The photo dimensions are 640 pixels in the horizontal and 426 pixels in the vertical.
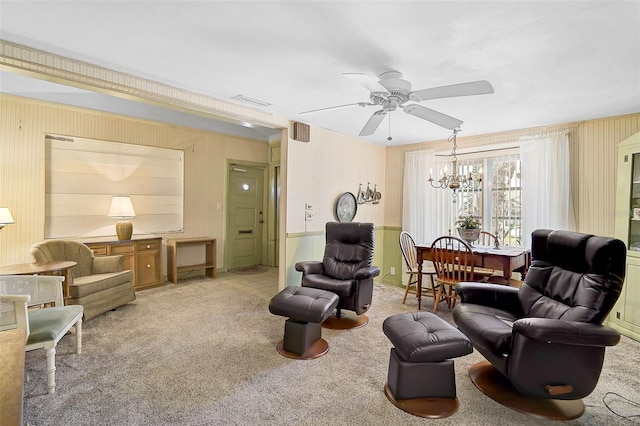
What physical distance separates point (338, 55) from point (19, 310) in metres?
2.66

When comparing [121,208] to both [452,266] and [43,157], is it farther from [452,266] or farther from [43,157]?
[452,266]

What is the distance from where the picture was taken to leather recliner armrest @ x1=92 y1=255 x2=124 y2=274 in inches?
144

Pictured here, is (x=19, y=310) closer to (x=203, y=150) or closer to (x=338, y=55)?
(x=338, y=55)

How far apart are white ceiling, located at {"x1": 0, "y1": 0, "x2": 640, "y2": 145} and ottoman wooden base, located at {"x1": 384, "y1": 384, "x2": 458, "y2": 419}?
2309 mm

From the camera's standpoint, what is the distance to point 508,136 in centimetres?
425

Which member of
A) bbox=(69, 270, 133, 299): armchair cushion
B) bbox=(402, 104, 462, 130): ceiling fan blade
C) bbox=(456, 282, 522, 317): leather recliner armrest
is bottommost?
bbox=(69, 270, 133, 299): armchair cushion

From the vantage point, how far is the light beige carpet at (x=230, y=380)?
181cm

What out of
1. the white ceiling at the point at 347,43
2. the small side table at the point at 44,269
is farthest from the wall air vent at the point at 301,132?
the small side table at the point at 44,269

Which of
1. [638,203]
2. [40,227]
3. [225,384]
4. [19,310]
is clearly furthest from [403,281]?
[40,227]

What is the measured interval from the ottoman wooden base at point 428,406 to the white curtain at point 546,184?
2.87 metres

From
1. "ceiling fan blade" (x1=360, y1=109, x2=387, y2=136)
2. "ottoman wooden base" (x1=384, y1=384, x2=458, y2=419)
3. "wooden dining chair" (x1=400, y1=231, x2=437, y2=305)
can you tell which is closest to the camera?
"ottoman wooden base" (x1=384, y1=384, x2=458, y2=419)

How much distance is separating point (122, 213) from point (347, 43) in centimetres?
382

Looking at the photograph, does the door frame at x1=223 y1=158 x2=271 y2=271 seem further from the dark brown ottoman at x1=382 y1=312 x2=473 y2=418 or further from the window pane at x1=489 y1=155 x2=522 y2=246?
the dark brown ottoman at x1=382 y1=312 x2=473 y2=418

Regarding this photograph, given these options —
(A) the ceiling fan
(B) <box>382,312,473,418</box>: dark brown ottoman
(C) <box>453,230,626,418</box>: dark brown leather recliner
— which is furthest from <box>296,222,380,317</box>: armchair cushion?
(A) the ceiling fan
